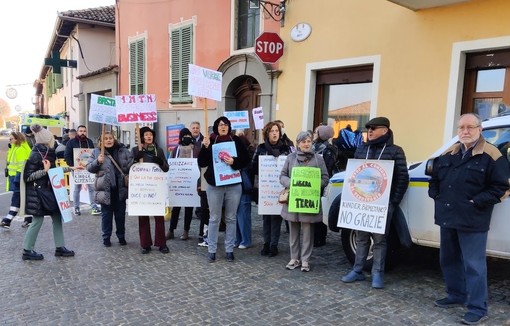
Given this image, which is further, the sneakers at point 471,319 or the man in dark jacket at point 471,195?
the sneakers at point 471,319

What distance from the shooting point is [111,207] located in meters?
6.09

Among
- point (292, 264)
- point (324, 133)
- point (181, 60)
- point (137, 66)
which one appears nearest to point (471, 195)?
point (292, 264)

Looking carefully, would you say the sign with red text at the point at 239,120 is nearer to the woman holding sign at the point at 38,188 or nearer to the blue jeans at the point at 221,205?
the blue jeans at the point at 221,205

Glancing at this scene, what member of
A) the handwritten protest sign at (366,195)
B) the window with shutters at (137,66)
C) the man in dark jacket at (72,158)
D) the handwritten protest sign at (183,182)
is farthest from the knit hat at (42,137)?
the window with shutters at (137,66)

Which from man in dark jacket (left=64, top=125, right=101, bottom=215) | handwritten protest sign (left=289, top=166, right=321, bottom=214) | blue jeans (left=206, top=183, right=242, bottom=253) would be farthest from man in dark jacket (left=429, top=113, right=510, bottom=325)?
man in dark jacket (left=64, top=125, right=101, bottom=215)

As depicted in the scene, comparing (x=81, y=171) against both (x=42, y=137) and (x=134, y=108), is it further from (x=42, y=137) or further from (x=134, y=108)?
(x=134, y=108)

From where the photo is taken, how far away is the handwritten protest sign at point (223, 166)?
531 centimetres

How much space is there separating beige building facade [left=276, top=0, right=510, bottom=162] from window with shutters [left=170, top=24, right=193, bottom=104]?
3945 mm

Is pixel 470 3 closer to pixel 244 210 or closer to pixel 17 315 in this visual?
pixel 244 210

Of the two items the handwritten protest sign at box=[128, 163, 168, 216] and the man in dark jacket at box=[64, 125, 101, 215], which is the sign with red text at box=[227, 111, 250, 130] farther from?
the man in dark jacket at box=[64, 125, 101, 215]

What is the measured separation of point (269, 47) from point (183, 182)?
4578 mm

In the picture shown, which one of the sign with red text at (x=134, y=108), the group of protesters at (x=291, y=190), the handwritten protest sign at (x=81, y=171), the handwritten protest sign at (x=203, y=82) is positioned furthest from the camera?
the handwritten protest sign at (x=81, y=171)

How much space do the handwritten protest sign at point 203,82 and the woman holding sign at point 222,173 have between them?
60 cm

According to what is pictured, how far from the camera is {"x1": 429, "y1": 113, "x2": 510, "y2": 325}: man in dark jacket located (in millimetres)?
3525
